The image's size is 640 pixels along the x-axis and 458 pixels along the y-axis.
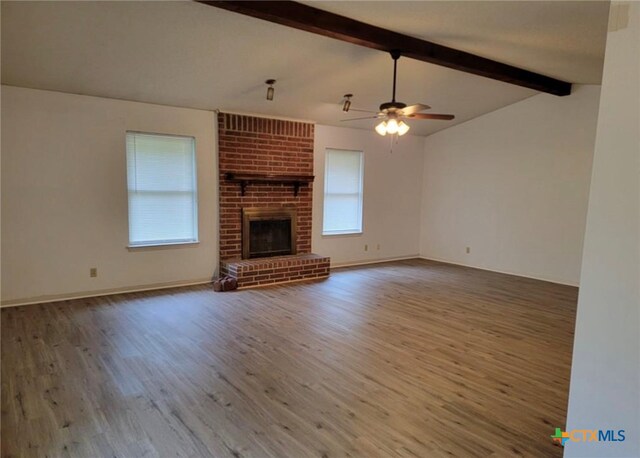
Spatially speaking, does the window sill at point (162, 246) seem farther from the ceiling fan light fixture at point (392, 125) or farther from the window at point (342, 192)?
the ceiling fan light fixture at point (392, 125)

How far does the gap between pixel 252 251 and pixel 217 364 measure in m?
2.97

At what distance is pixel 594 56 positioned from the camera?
4.08 meters

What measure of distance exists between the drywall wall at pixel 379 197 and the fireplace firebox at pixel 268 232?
1.63 feet

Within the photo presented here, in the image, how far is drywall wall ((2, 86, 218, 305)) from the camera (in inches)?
165

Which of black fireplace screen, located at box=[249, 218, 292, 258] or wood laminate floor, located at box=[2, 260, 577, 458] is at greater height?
black fireplace screen, located at box=[249, 218, 292, 258]

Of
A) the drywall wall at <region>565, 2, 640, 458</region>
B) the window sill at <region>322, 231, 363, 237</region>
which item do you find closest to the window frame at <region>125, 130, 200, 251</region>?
the window sill at <region>322, 231, 363, 237</region>

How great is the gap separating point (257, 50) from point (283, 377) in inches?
117

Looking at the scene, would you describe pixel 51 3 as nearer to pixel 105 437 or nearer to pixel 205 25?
pixel 205 25

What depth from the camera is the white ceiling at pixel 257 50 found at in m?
3.07

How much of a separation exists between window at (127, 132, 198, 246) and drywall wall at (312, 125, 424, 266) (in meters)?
2.03

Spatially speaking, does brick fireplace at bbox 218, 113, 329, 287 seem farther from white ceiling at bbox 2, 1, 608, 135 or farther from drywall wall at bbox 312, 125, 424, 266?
white ceiling at bbox 2, 1, 608, 135

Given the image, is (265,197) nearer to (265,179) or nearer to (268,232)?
(265,179)

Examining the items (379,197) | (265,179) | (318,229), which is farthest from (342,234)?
(265,179)

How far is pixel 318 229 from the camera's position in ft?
21.6
